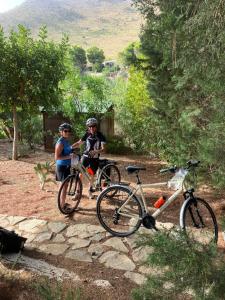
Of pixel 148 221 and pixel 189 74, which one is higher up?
pixel 189 74

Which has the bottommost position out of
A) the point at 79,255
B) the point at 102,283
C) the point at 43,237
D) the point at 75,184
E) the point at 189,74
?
the point at 102,283

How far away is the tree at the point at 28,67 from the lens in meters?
11.2

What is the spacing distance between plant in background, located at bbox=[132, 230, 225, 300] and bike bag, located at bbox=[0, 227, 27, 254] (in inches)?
128

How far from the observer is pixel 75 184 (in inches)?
287

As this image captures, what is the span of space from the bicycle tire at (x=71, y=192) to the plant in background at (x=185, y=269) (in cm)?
436

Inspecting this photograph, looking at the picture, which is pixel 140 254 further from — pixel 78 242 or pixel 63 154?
pixel 63 154

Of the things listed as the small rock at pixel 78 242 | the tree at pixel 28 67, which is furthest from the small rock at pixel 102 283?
the tree at pixel 28 67

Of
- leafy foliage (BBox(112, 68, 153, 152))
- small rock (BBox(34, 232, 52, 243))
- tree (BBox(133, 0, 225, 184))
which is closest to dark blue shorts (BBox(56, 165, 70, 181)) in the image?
small rock (BBox(34, 232, 52, 243))

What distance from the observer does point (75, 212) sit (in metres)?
7.32

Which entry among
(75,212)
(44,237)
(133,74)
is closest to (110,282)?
(44,237)

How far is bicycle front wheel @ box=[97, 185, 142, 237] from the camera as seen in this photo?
20.3 ft

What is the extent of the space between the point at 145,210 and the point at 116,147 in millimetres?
8723

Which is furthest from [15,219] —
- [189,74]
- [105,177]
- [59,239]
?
[189,74]

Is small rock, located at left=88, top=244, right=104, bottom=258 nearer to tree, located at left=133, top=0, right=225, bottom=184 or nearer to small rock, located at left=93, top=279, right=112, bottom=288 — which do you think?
small rock, located at left=93, top=279, right=112, bottom=288
